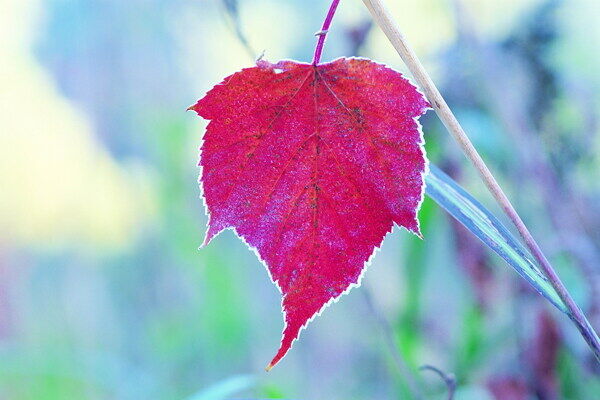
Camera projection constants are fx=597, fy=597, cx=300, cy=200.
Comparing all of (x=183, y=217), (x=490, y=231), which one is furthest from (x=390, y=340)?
(x=183, y=217)

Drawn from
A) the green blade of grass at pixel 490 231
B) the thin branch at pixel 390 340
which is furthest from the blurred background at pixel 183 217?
Result: the green blade of grass at pixel 490 231

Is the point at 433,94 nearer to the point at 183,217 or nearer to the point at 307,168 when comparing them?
the point at 307,168

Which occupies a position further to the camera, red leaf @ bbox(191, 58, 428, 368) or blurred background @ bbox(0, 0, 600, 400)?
blurred background @ bbox(0, 0, 600, 400)

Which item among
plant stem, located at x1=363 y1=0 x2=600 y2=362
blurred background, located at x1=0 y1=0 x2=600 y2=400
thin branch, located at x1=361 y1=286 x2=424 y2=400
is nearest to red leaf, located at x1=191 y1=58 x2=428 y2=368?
plant stem, located at x1=363 y1=0 x2=600 y2=362

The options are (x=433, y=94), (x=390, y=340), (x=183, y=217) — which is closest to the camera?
(x=433, y=94)

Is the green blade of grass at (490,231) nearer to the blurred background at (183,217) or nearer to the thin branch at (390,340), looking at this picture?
the thin branch at (390,340)

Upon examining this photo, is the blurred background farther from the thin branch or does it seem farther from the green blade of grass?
the green blade of grass
